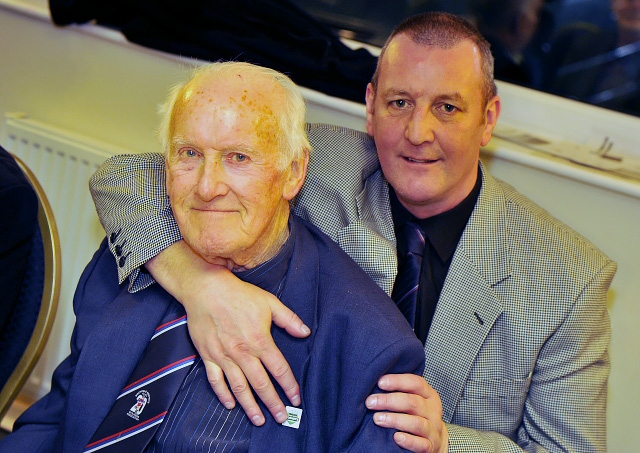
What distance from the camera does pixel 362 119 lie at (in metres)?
2.40

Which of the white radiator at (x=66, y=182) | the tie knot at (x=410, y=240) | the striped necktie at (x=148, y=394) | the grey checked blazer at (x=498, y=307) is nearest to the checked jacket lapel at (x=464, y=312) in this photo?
the grey checked blazer at (x=498, y=307)

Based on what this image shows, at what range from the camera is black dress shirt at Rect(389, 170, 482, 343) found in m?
1.84

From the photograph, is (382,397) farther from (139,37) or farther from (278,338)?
(139,37)

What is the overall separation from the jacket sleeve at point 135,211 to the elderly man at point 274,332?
0.07m

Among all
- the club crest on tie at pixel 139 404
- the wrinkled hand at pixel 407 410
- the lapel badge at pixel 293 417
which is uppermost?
the wrinkled hand at pixel 407 410

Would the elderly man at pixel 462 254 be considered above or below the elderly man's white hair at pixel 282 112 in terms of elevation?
below

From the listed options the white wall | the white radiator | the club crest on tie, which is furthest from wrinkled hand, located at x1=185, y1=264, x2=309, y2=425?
the white radiator

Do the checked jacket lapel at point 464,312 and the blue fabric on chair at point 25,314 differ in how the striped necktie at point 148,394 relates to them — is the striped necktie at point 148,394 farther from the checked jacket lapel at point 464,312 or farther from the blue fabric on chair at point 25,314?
the checked jacket lapel at point 464,312

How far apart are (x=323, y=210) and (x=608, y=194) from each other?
82 cm

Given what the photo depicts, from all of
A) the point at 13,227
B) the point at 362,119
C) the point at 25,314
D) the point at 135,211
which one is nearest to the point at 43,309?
the point at 25,314

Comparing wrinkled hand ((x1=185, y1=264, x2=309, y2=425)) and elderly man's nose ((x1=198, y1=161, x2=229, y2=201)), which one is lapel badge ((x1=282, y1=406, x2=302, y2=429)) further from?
elderly man's nose ((x1=198, y1=161, x2=229, y2=201))

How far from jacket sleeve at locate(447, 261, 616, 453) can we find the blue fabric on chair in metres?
0.94

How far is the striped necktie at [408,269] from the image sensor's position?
1.83m

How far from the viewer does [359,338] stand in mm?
1472
